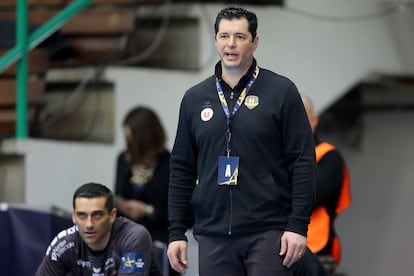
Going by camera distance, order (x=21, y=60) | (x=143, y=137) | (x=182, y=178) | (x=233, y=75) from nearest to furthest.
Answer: (x=233, y=75), (x=182, y=178), (x=143, y=137), (x=21, y=60)

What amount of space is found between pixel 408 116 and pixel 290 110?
4905 mm

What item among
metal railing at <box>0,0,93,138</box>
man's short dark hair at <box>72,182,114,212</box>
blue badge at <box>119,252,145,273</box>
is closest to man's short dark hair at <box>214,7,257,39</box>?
man's short dark hair at <box>72,182,114,212</box>

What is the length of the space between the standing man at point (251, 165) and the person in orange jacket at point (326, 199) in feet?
5.12

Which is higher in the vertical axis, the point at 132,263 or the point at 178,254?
the point at 178,254

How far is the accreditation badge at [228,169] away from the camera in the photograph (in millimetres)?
4359

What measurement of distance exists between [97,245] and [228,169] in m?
1.32

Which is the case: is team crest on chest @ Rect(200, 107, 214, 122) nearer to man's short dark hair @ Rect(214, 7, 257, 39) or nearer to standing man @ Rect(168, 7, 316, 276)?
standing man @ Rect(168, 7, 316, 276)

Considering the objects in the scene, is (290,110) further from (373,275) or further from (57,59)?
(373,275)

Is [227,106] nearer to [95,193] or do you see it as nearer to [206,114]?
[206,114]

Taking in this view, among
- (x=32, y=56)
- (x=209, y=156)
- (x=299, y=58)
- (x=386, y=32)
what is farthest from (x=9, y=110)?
(x=209, y=156)

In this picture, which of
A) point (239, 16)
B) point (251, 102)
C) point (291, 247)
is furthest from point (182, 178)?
point (239, 16)

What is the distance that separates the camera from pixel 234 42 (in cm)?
435

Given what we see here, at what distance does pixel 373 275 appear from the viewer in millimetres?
9266

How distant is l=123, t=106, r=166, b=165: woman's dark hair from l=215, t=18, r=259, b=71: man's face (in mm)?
2554
